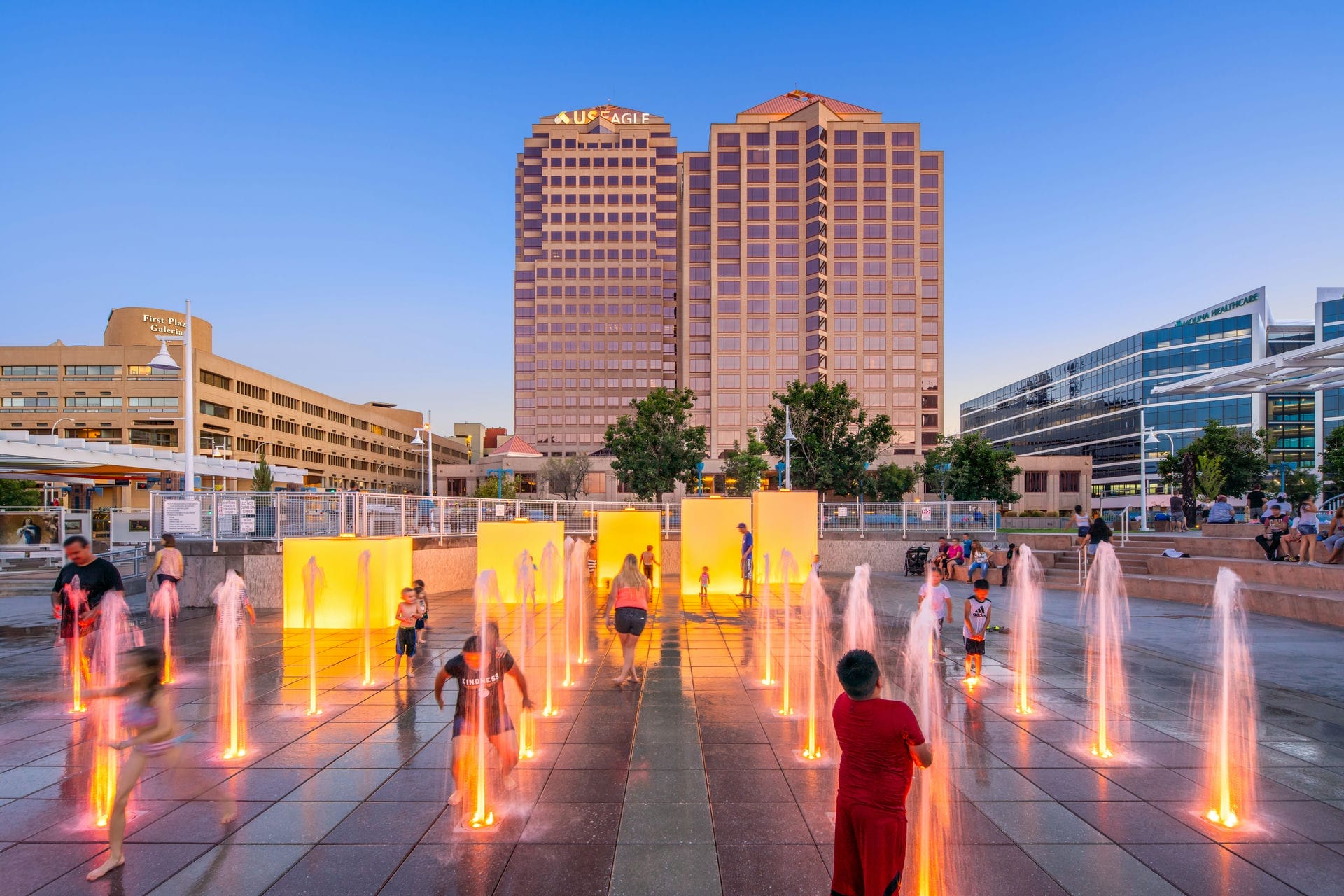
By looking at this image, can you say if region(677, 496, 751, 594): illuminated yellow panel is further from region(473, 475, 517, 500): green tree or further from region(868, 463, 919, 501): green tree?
region(473, 475, 517, 500): green tree

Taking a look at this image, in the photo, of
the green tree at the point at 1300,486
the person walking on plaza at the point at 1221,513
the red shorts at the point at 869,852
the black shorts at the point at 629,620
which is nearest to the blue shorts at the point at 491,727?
the red shorts at the point at 869,852

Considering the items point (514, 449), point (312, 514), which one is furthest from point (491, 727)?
point (514, 449)

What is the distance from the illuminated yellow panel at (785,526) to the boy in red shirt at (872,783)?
15.0 meters

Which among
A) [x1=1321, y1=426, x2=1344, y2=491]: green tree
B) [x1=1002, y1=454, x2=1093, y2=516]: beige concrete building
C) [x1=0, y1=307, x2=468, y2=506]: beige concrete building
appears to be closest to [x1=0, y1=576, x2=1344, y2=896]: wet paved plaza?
[x1=1321, y1=426, x2=1344, y2=491]: green tree

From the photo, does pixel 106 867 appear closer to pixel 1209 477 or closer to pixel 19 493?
pixel 19 493

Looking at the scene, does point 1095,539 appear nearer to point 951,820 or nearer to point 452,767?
point 951,820

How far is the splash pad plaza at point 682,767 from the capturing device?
4.23m

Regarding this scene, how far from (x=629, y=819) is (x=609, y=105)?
125m

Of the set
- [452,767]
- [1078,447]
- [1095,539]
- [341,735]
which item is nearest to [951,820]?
[452,767]

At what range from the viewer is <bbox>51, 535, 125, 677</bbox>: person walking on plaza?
304 inches

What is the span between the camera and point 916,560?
2177 centimetres

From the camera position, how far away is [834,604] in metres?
15.8

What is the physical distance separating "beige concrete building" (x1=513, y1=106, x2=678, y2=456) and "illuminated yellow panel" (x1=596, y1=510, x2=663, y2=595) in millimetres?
77390

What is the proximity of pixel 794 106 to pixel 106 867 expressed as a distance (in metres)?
104
